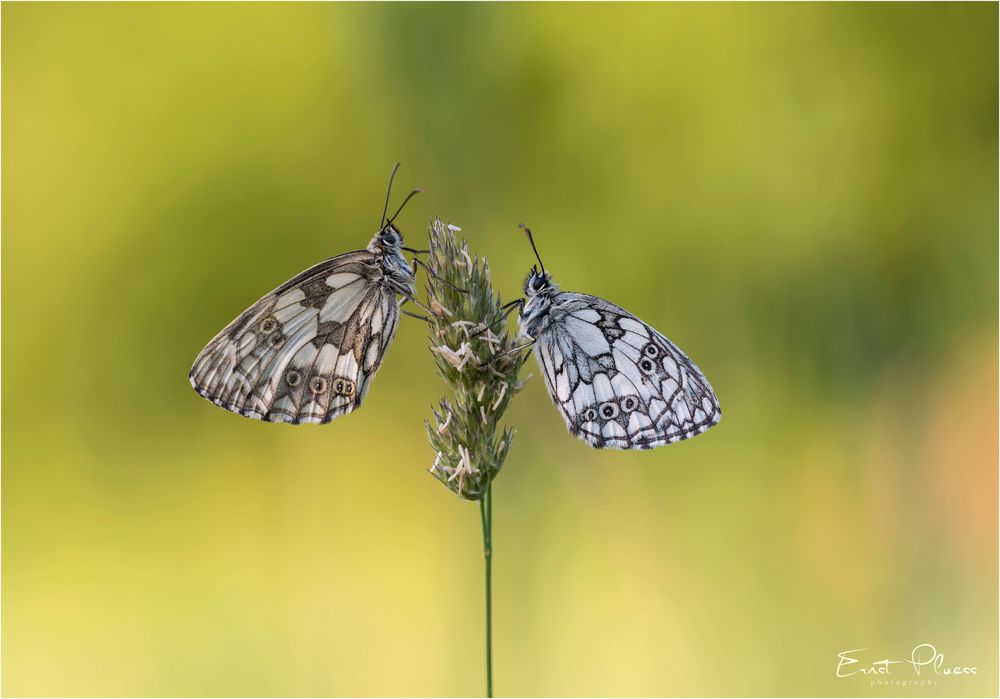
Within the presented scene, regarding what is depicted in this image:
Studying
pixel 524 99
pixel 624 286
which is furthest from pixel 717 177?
pixel 524 99

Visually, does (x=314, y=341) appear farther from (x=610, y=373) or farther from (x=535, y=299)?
(x=610, y=373)

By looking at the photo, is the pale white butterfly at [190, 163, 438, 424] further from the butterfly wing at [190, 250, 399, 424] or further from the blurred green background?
the blurred green background

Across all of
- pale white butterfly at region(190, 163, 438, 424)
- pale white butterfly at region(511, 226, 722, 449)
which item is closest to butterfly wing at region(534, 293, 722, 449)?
pale white butterfly at region(511, 226, 722, 449)

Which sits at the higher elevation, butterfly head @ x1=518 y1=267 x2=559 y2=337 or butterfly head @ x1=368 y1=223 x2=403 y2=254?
butterfly head @ x1=368 y1=223 x2=403 y2=254

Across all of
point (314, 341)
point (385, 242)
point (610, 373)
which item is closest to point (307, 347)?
point (314, 341)

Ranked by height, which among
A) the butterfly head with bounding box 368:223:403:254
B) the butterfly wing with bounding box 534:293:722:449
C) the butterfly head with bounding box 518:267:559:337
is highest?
the butterfly head with bounding box 368:223:403:254

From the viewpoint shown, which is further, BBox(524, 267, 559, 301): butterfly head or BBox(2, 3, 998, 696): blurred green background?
BBox(2, 3, 998, 696): blurred green background

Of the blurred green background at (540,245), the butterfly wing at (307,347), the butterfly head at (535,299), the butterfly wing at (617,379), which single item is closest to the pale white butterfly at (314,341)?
the butterfly wing at (307,347)
